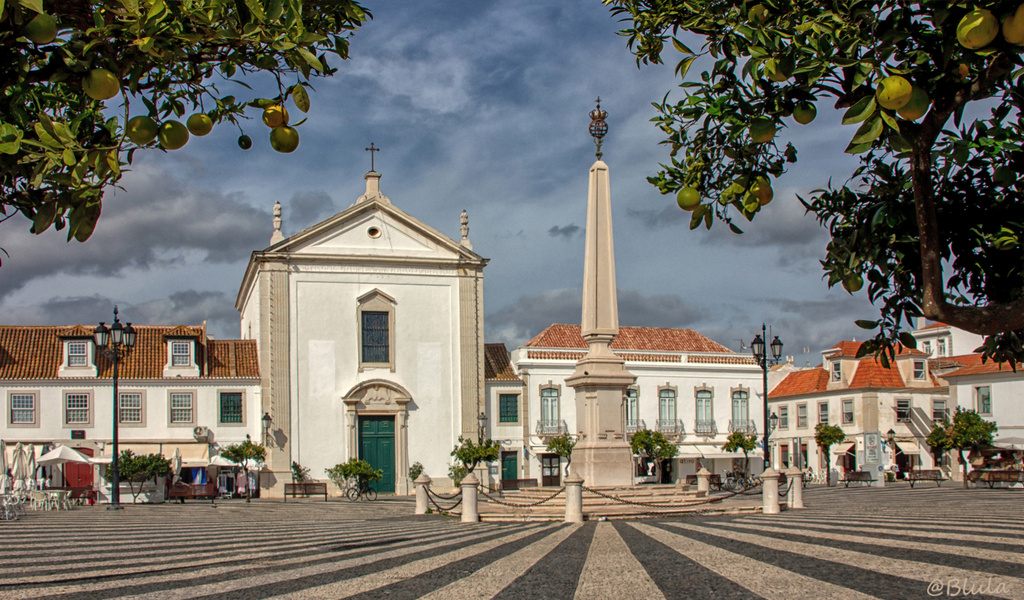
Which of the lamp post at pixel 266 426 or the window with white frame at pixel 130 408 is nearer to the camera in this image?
the lamp post at pixel 266 426

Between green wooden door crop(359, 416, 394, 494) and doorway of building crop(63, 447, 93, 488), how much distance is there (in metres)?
10.2

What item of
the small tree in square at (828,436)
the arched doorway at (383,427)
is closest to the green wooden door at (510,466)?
the arched doorway at (383,427)

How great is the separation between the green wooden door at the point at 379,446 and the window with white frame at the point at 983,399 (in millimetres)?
26794

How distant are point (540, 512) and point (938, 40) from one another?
55.3ft

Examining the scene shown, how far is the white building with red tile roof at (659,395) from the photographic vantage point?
42344 mm

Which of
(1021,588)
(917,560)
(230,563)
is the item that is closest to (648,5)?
(1021,588)

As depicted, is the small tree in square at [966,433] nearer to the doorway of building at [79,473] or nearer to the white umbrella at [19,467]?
the white umbrella at [19,467]

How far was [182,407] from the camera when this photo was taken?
36.8 m

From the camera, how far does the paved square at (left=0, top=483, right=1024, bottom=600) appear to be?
8.25 m

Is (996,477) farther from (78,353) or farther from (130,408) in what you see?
(78,353)

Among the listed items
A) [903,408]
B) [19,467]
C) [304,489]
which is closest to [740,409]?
[903,408]

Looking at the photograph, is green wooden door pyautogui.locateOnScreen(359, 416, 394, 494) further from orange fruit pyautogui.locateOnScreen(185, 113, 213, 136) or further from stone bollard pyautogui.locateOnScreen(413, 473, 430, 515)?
orange fruit pyautogui.locateOnScreen(185, 113, 213, 136)

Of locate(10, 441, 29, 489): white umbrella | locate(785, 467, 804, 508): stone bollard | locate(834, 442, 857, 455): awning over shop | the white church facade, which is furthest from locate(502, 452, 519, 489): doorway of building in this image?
locate(785, 467, 804, 508): stone bollard

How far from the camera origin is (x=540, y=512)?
1972 centimetres
